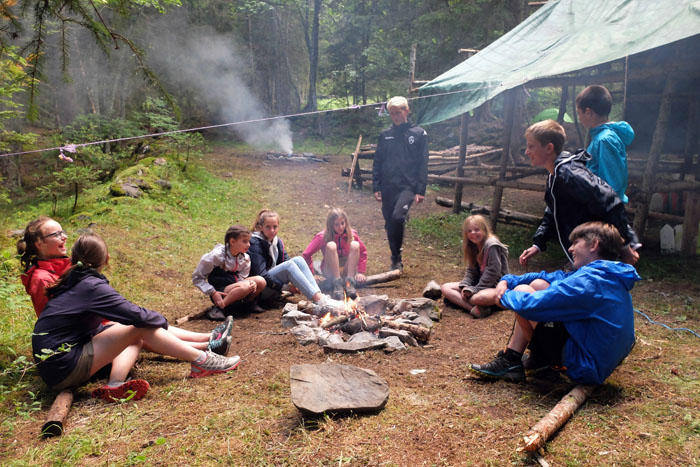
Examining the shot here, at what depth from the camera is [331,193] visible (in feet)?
39.7

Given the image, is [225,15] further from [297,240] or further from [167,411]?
[167,411]

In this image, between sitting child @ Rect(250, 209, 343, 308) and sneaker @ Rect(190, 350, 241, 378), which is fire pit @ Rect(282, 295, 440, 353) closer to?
sitting child @ Rect(250, 209, 343, 308)

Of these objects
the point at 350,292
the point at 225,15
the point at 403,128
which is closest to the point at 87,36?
the point at 225,15

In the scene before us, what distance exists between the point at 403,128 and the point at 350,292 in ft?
7.87

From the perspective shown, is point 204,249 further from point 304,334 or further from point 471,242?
point 471,242

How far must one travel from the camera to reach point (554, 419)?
245 cm

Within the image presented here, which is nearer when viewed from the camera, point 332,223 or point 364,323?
point 364,323

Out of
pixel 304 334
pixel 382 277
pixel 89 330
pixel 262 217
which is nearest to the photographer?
pixel 89 330

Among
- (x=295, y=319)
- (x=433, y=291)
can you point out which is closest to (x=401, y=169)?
(x=433, y=291)

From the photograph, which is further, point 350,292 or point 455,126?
point 455,126

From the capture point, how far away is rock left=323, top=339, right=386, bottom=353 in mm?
3855

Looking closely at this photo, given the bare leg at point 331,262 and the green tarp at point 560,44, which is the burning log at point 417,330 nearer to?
the bare leg at point 331,262

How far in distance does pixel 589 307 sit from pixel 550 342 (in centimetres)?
47

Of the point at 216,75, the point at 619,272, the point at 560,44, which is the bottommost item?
the point at 619,272
